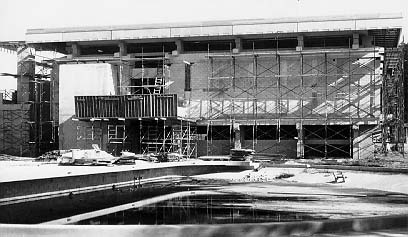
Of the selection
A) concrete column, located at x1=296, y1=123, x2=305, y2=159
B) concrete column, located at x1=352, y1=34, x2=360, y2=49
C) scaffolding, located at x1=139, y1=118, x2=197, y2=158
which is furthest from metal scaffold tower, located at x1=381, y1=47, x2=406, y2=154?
scaffolding, located at x1=139, y1=118, x2=197, y2=158

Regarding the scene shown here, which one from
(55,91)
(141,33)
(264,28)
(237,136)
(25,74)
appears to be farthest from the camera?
(25,74)

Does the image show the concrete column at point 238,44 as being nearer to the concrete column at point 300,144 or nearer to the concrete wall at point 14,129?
the concrete column at point 300,144

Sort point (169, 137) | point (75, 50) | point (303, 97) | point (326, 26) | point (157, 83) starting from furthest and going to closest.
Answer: point (75, 50)
point (157, 83)
point (303, 97)
point (169, 137)
point (326, 26)

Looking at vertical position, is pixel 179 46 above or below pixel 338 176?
above

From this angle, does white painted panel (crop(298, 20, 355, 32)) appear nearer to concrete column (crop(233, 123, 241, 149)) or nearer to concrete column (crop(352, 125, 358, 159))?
concrete column (crop(352, 125, 358, 159))

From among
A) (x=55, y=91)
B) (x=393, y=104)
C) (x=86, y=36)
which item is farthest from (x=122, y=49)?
(x=393, y=104)

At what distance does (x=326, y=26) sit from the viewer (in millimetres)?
48812

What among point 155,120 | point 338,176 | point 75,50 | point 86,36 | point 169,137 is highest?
point 86,36

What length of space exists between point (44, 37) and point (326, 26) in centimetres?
2640

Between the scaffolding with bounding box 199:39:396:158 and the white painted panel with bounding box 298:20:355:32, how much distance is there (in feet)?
6.06

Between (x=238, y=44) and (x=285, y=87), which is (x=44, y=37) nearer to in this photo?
(x=238, y=44)

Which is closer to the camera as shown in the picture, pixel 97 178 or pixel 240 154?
pixel 97 178

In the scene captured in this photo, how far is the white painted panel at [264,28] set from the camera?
162ft

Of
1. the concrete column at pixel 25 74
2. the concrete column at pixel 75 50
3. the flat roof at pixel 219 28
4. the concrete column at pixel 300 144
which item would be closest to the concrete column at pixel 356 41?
the flat roof at pixel 219 28
